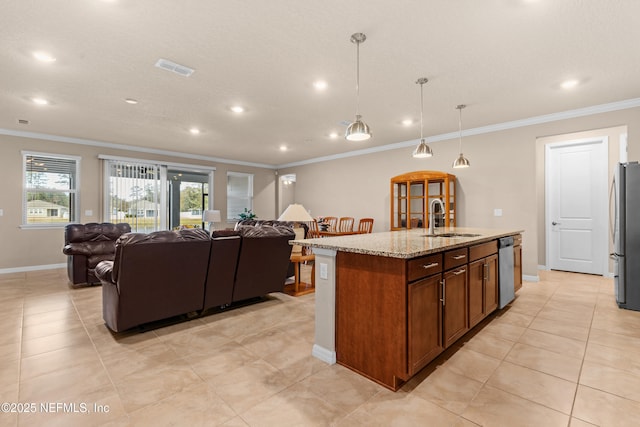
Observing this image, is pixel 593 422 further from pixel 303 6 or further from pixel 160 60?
pixel 160 60

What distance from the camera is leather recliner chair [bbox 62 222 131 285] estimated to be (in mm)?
4555

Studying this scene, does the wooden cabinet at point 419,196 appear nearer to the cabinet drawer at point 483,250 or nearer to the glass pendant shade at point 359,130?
the cabinet drawer at point 483,250

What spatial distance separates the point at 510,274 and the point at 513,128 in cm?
273

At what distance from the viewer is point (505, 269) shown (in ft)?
11.4

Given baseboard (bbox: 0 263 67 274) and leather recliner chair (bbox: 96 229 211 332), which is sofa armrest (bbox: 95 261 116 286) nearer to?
leather recliner chair (bbox: 96 229 211 332)

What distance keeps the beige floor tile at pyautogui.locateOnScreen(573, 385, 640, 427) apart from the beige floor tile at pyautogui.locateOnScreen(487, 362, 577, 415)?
5 cm

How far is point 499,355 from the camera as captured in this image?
95.9 inches

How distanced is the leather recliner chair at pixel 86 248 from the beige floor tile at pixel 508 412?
485 centimetres

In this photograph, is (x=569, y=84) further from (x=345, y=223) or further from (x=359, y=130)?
(x=345, y=223)

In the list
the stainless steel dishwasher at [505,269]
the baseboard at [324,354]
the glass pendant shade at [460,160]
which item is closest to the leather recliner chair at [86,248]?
the baseboard at [324,354]

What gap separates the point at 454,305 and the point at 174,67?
136 inches

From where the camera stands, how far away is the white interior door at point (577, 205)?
17.0ft

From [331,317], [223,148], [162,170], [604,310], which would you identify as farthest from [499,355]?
[162,170]

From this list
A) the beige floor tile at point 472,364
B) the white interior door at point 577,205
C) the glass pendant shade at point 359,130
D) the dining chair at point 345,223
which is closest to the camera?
the beige floor tile at point 472,364
